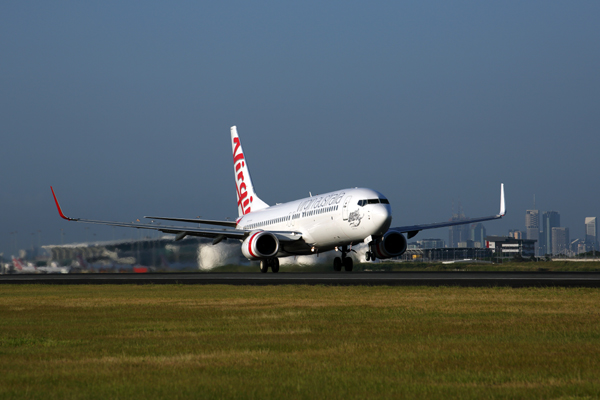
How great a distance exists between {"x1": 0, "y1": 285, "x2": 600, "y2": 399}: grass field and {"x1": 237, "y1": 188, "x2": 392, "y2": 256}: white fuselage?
68.1ft

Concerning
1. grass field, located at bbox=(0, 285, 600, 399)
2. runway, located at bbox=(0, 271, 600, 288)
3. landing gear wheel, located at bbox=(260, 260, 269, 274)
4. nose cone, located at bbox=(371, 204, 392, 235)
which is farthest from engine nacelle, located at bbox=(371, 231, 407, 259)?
grass field, located at bbox=(0, 285, 600, 399)

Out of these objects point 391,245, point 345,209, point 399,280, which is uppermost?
point 345,209

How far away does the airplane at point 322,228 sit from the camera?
40.6 meters

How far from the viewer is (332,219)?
4241 cm

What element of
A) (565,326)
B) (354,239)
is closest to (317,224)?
(354,239)

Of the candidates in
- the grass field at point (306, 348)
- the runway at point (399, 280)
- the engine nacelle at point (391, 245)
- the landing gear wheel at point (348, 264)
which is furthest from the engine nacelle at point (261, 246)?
the grass field at point (306, 348)

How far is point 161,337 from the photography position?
12.1 m

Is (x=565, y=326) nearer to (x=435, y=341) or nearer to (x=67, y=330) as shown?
(x=435, y=341)

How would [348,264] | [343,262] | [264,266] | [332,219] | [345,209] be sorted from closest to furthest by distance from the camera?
[345,209]
[332,219]
[264,266]
[348,264]
[343,262]

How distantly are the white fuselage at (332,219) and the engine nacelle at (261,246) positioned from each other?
4.51ft

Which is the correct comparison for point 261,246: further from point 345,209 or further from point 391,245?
point 391,245

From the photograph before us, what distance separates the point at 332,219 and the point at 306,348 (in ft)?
105

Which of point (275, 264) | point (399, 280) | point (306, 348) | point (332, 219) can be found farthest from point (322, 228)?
point (306, 348)

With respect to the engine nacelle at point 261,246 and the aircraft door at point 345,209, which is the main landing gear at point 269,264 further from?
the aircraft door at point 345,209
